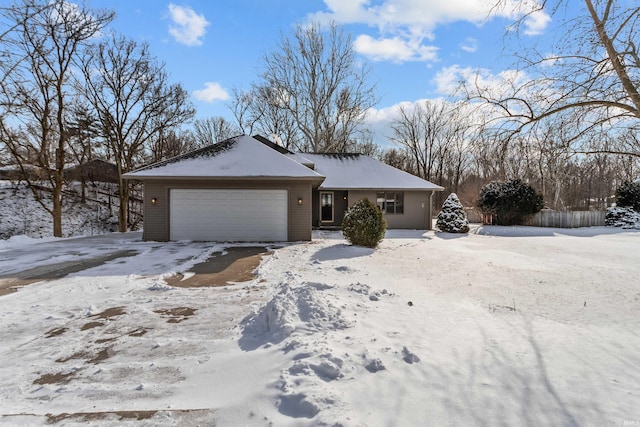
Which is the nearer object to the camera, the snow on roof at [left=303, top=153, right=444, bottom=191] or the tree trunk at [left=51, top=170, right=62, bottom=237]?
the tree trunk at [left=51, top=170, right=62, bottom=237]

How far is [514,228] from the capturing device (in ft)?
56.0

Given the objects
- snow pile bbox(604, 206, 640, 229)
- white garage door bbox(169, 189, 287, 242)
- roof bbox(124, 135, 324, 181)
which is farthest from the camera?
snow pile bbox(604, 206, 640, 229)

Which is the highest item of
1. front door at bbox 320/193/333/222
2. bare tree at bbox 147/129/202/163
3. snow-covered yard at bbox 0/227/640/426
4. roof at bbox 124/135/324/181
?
bare tree at bbox 147/129/202/163

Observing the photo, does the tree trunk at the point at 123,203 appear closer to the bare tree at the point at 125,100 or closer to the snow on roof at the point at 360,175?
the bare tree at the point at 125,100

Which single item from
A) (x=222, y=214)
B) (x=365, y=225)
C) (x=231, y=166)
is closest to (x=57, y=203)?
(x=222, y=214)

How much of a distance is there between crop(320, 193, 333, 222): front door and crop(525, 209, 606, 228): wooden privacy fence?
1152 cm

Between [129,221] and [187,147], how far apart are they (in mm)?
8377

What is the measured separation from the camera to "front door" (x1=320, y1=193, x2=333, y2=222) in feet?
57.5

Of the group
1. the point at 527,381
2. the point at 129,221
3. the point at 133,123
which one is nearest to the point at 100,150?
the point at 133,123

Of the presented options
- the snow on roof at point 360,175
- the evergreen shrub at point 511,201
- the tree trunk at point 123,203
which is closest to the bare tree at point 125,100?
the tree trunk at point 123,203

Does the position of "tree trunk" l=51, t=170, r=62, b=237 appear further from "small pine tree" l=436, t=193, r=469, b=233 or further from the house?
"small pine tree" l=436, t=193, r=469, b=233

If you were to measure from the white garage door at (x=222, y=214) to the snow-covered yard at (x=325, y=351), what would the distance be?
5.01 meters

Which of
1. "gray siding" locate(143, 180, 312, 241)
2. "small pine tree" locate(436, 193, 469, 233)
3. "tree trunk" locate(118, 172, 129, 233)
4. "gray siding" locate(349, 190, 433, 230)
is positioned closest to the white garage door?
"gray siding" locate(143, 180, 312, 241)

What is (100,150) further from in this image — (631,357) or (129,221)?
(631,357)
